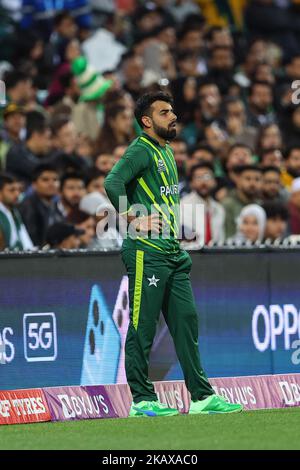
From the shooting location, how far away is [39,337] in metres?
11.3

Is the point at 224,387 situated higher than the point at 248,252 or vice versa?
the point at 248,252

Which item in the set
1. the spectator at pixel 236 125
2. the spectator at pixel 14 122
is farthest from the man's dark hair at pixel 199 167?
the spectator at pixel 236 125

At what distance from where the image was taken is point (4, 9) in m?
20.7

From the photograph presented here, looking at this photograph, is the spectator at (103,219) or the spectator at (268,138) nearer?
the spectator at (103,219)

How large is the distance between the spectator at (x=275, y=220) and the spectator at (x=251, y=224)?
0.11m

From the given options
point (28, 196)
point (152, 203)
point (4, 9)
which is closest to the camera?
point (152, 203)

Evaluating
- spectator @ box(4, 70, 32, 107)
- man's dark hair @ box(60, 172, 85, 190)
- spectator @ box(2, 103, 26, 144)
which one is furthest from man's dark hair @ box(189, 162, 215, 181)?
spectator @ box(4, 70, 32, 107)

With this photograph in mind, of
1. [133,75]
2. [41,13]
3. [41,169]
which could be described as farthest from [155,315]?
[41,13]

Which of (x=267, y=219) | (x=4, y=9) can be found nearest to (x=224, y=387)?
(x=267, y=219)

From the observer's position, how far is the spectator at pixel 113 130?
1627 centimetres

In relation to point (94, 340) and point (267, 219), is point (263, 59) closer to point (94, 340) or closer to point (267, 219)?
point (267, 219)

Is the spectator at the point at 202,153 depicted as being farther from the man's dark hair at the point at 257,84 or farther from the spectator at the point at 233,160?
the man's dark hair at the point at 257,84
